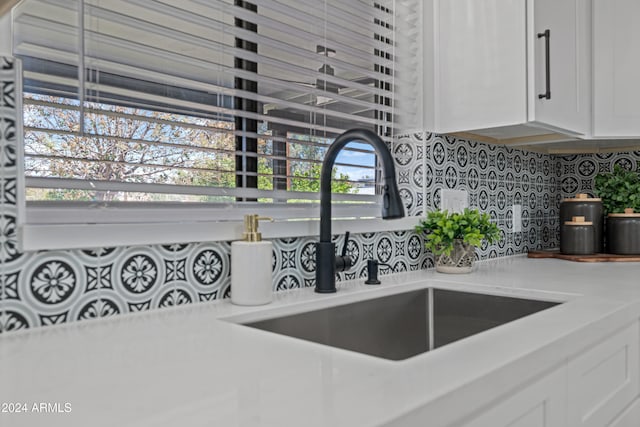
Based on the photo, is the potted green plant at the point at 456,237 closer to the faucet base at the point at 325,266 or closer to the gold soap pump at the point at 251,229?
the faucet base at the point at 325,266

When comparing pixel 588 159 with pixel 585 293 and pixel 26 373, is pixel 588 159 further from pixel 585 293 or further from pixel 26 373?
pixel 26 373

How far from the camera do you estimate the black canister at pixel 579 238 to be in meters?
2.03

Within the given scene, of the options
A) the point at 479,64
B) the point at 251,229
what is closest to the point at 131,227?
the point at 251,229

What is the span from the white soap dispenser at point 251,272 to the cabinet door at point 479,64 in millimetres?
914

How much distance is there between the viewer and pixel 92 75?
3.24ft

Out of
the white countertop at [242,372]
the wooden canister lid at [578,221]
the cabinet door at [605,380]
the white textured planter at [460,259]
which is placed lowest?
the cabinet door at [605,380]

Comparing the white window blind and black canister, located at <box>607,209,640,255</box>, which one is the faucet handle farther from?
black canister, located at <box>607,209,640,255</box>

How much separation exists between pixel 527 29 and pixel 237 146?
0.96 metres

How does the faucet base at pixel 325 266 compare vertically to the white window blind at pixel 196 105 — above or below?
below

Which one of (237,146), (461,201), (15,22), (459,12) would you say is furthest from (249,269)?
(459,12)

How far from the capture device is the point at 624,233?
2047 mm

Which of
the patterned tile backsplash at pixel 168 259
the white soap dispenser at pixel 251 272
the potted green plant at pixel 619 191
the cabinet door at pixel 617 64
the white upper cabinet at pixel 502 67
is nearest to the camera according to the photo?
the patterned tile backsplash at pixel 168 259

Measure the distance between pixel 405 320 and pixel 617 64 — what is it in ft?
4.79

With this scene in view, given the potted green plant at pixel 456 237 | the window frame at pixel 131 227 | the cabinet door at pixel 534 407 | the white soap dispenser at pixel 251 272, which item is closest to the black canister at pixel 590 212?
the potted green plant at pixel 456 237
